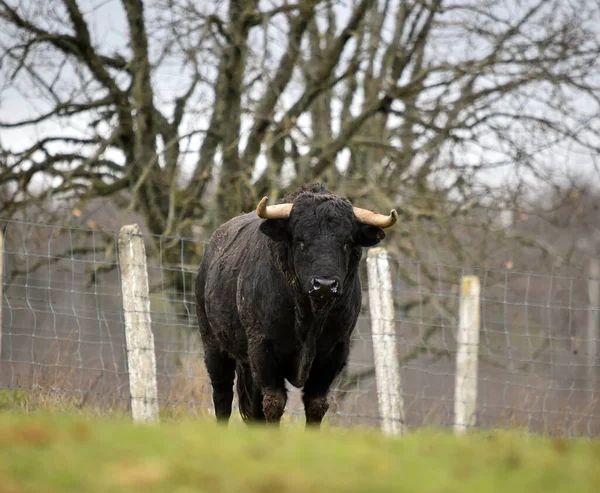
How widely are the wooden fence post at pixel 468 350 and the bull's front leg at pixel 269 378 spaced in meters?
2.71

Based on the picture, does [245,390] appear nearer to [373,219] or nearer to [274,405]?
[274,405]

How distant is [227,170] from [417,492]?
10993 millimetres

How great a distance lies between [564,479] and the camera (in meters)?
3.32

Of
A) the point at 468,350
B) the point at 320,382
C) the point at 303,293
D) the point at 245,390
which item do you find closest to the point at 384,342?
the point at 468,350

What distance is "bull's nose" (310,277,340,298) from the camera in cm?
602

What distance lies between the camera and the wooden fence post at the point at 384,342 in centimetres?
807

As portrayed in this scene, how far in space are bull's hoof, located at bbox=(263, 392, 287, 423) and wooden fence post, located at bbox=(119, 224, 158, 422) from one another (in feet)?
5.10

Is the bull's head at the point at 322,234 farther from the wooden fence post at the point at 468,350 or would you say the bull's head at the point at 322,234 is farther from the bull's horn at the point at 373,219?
the wooden fence post at the point at 468,350

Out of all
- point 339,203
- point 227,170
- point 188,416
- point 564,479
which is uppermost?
point 227,170

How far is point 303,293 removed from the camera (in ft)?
21.0

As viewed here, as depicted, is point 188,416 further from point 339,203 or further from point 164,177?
point 164,177

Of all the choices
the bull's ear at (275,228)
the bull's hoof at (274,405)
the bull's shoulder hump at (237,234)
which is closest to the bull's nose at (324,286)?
the bull's ear at (275,228)

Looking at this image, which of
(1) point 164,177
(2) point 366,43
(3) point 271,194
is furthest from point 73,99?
(2) point 366,43

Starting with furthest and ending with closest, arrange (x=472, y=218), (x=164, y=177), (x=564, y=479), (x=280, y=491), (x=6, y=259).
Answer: (x=6, y=259), (x=472, y=218), (x=164, y=177), (x=564, y=479), (x=280, y=491)
